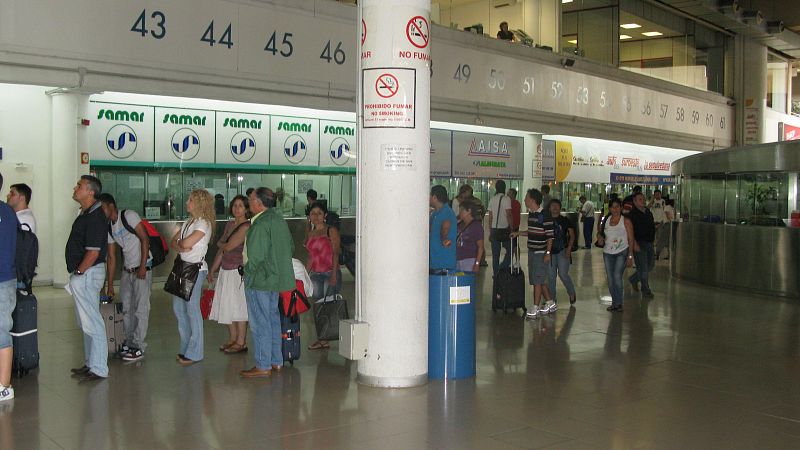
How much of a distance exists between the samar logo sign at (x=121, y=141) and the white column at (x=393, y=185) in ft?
27.2

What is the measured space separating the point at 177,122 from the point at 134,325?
7.24 meters

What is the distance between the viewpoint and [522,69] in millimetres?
20828

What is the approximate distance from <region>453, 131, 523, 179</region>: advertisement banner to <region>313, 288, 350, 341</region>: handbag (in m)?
12.3

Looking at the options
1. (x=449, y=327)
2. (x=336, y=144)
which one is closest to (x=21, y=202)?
(x=449, y=327)

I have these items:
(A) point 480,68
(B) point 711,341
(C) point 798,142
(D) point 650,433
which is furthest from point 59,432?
(A) point 480,68

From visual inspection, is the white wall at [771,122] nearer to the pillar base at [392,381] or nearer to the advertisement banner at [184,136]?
the advertisement banner at [184,136]

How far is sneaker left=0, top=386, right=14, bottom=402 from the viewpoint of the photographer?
255 inches

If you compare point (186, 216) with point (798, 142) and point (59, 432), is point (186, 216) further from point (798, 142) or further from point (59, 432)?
point (798, 142)

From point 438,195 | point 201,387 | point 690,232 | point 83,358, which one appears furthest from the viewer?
point 690,232

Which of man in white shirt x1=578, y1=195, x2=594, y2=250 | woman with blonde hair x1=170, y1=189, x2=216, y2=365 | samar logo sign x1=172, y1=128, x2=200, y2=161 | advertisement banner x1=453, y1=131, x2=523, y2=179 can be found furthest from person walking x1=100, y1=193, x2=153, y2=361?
man in white shirt x1=578, y1=195, x2=594, y2=250

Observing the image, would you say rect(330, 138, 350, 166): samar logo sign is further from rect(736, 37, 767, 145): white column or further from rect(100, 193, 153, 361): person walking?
rect(736, 37, 767, 145): white column

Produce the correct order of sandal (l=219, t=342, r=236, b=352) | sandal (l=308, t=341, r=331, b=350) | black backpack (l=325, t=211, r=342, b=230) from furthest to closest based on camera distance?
black backpack (l=325, t=211, r=342, b=230), sandal (l=308, t=341, r=331, b=350), sandal (l=219, t=342, r=236, b=352)

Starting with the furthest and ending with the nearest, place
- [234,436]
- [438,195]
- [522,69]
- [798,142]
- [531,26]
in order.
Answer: [531,26] → [522,69] → [798,142] → [438,195] → [234,436]

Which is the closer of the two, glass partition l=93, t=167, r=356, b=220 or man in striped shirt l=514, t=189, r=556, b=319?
man in striped shirt l=514, t=189, r=556, b=319
